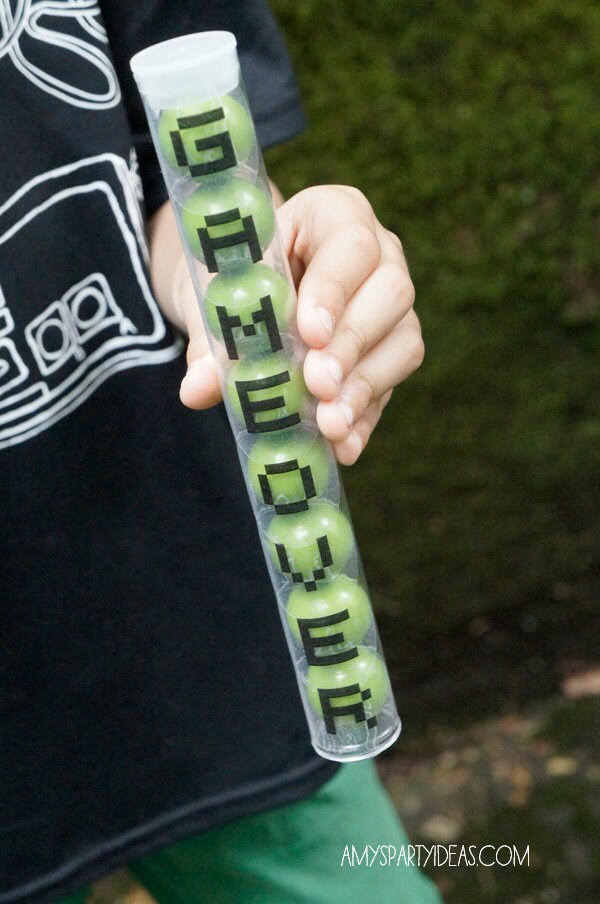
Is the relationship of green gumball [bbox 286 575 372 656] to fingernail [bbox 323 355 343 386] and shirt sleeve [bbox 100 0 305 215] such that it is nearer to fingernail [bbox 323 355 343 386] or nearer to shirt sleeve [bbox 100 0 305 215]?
fingernail [bbox 323 355 343 386]

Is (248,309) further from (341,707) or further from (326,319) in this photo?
(341,707)

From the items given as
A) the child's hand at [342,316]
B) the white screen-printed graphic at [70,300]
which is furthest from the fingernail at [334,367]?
the white screen-printed graphic at [70,300]

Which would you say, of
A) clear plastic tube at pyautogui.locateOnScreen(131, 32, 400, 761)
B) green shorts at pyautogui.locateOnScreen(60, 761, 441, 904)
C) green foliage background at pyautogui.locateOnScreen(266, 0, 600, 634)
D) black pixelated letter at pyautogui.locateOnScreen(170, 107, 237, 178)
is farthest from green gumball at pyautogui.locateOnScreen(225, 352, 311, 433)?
green foliage background at pyautogui.locateOnScreen(266, 0, 600, 634)

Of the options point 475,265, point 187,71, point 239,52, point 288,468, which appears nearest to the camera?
point 187,71

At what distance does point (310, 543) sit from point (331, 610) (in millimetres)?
59

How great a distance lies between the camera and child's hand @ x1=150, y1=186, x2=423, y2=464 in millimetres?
805

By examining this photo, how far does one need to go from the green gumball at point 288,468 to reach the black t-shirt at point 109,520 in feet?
0.88

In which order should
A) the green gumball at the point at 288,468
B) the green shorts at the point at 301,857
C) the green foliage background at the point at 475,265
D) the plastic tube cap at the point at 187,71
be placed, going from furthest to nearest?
1. the green foliage background at the point at 475,265
2. the green shorts at the point at 301,857
3. the green gumball at the point at 288,468
4. the plastic tube cap at the point at 187,71

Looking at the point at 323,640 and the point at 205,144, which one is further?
the point at 323,640

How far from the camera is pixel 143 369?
105 centimetres

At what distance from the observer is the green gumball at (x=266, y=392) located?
792mm

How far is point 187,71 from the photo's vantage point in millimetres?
703

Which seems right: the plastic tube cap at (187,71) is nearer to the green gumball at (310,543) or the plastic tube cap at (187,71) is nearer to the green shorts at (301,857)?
the green gumball at (310,543)

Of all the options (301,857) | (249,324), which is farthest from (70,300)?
(301,857)
